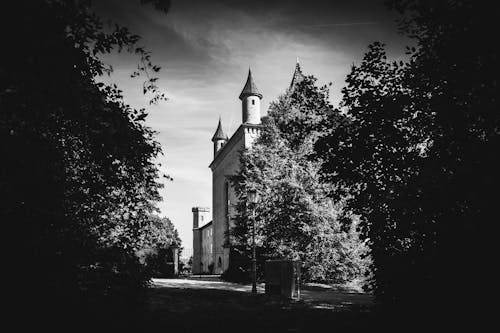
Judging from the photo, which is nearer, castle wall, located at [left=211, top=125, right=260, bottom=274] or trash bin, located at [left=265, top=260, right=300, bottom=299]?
trash bin, located at [left=265, top=260, right=300, bottom=299]

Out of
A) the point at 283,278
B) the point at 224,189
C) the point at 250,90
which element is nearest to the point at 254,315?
the point at 283,278

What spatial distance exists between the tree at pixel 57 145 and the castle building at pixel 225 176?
20.0 meters

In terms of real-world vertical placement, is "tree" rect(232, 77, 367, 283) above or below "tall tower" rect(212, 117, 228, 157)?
below

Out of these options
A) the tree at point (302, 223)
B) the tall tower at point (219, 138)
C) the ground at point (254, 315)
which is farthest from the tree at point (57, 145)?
the tall tower at point (219, 138)

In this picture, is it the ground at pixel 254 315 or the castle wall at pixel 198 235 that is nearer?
Answer: the ground at pixel 254 315

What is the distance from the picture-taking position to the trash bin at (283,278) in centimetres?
1549

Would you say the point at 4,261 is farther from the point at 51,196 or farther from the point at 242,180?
the point at 242,180

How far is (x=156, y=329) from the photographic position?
8.23 meters

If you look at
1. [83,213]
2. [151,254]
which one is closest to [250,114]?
[151,254]

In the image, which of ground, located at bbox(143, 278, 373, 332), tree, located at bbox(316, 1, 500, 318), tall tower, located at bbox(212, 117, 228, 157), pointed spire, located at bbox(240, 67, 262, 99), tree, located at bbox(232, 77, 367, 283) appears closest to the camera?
tree, located at bbox(316, 1, 500, 318)

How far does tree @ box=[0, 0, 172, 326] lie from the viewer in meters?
5.47

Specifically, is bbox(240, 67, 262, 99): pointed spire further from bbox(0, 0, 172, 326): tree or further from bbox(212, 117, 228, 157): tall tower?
bbox(0, 0, 172, 326): tree

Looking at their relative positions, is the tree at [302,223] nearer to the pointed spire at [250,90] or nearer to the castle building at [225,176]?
the castle building at [225,176]

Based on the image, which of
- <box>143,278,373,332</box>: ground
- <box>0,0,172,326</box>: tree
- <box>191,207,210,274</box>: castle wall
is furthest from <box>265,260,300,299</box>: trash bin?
<box>191,207,210,274</box>: castle wall
